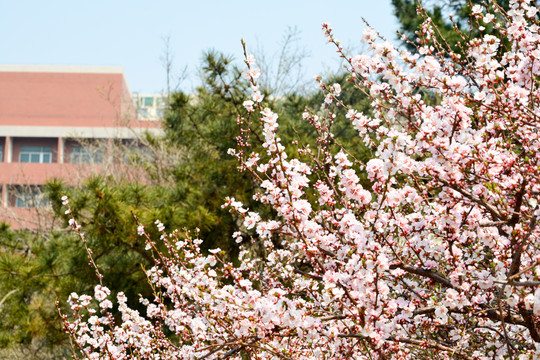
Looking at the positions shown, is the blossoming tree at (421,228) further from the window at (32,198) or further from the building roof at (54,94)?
the building roof at (54,94)

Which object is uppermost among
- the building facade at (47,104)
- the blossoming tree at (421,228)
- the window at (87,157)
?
the building facade at (47,104)

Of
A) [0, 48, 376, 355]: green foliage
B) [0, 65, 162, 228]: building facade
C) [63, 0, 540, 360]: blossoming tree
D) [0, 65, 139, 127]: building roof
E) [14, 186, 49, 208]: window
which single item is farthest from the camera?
[0, 65, 139, 127]: building roof

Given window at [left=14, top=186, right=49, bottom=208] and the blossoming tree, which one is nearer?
the blossoming tree

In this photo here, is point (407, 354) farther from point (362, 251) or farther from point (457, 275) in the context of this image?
point (362, 251)

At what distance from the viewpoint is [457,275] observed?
7.88 feet

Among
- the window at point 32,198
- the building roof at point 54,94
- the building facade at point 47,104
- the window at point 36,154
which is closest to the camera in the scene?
the window at point 32,198

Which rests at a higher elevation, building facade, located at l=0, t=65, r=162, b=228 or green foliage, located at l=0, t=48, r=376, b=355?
building facade, located at l=0, t=65, r=162, b=228

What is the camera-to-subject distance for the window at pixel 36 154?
119ft

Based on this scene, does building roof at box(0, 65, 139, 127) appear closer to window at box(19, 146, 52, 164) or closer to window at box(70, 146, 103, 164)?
window at box(19, 146, 52, 164)

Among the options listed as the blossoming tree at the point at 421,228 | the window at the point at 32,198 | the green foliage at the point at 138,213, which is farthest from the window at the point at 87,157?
the blossoming tree at the point at 421,228

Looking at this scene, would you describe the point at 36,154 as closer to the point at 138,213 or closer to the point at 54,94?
the point at 54,94

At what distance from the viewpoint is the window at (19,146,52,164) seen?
36.4 metres

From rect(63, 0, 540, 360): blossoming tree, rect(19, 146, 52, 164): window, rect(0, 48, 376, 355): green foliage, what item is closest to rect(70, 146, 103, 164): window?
rect(0, 48, 376, 355): green foliage

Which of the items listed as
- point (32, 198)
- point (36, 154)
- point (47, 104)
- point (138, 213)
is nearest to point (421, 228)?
point (138, 213)
